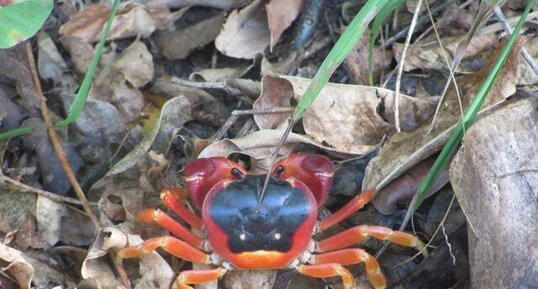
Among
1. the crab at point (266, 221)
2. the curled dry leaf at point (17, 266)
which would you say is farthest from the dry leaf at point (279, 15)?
the curled dry leaf at point (17, 266)

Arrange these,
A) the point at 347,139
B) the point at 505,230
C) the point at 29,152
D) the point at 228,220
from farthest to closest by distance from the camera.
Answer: the point at 29,152, the point at 347,139, the point at 228,220, the point at 505,230

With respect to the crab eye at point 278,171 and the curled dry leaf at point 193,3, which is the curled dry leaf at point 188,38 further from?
the crab eye at point 278,171

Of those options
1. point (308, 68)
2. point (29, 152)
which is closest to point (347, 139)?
point (308, 68)

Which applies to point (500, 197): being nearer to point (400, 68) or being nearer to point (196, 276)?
point (400, 68)

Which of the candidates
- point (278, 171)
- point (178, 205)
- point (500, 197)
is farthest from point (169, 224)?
point (500, 197)

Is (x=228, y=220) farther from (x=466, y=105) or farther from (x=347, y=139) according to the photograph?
(x=466, y=105)

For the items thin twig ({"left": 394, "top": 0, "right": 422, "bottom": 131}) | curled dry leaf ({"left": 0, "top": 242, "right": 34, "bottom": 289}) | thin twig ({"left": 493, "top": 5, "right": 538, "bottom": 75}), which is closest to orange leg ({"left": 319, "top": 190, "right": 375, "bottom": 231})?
thin twig ({"left": 394, "top": 0, "right": 422, "bottom": 131})
